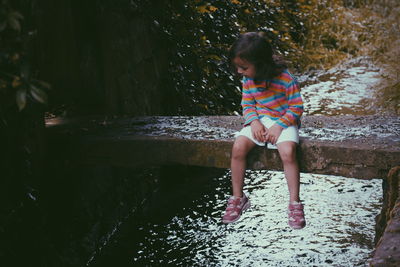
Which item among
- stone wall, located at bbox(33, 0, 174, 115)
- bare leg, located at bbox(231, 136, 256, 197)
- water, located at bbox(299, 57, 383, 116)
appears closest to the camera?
bare leg, located at bbox(231, 136, 256, 197)

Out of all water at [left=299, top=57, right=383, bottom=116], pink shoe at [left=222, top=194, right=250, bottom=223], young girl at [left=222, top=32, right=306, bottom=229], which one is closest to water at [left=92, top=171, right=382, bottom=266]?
pink shoe at [left=222, top=194, right=250, bottom=223]

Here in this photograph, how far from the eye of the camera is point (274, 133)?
3176 millimetres

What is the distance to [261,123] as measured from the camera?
3.30 meters

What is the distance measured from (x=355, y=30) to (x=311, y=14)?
833mm

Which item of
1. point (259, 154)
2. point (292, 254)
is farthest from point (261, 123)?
→ point (292, 254)

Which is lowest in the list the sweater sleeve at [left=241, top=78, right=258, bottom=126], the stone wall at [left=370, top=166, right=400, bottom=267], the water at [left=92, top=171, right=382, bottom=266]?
the water at [left=92, top=171, right=382, bottom=266]

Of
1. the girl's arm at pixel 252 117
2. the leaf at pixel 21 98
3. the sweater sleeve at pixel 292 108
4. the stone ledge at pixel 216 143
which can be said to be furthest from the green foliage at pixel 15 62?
the sweater sleeve at pixel 292 108

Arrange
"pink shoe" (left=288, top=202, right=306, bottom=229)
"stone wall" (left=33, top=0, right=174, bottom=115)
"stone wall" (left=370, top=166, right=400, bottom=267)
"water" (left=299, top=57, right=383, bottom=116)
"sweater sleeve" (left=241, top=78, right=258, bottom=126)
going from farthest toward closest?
"water" (left=299, top=57, right=383, bottom=116) → "stone wall" (left=33, top=0, right=174, bottom=115) → "sweater sleeve" (left=241, top=78, right=258, bottom=126) → "pink shoe" (left=288, top=202, right=306, bottom=229) → "stone wall" (left=370, top=166, right=400, bottom=267)

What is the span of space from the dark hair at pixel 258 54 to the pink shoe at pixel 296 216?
29.8 inches

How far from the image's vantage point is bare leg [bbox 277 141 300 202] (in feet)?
10.1

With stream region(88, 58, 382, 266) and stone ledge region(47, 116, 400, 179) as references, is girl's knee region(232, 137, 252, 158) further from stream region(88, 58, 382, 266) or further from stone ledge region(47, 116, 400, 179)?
stream region(88, 58, 382, 266)

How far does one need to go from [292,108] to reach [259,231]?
43.5 inches

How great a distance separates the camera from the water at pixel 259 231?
360 centimetres

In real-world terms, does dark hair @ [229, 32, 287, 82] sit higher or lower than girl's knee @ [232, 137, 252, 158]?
higher
